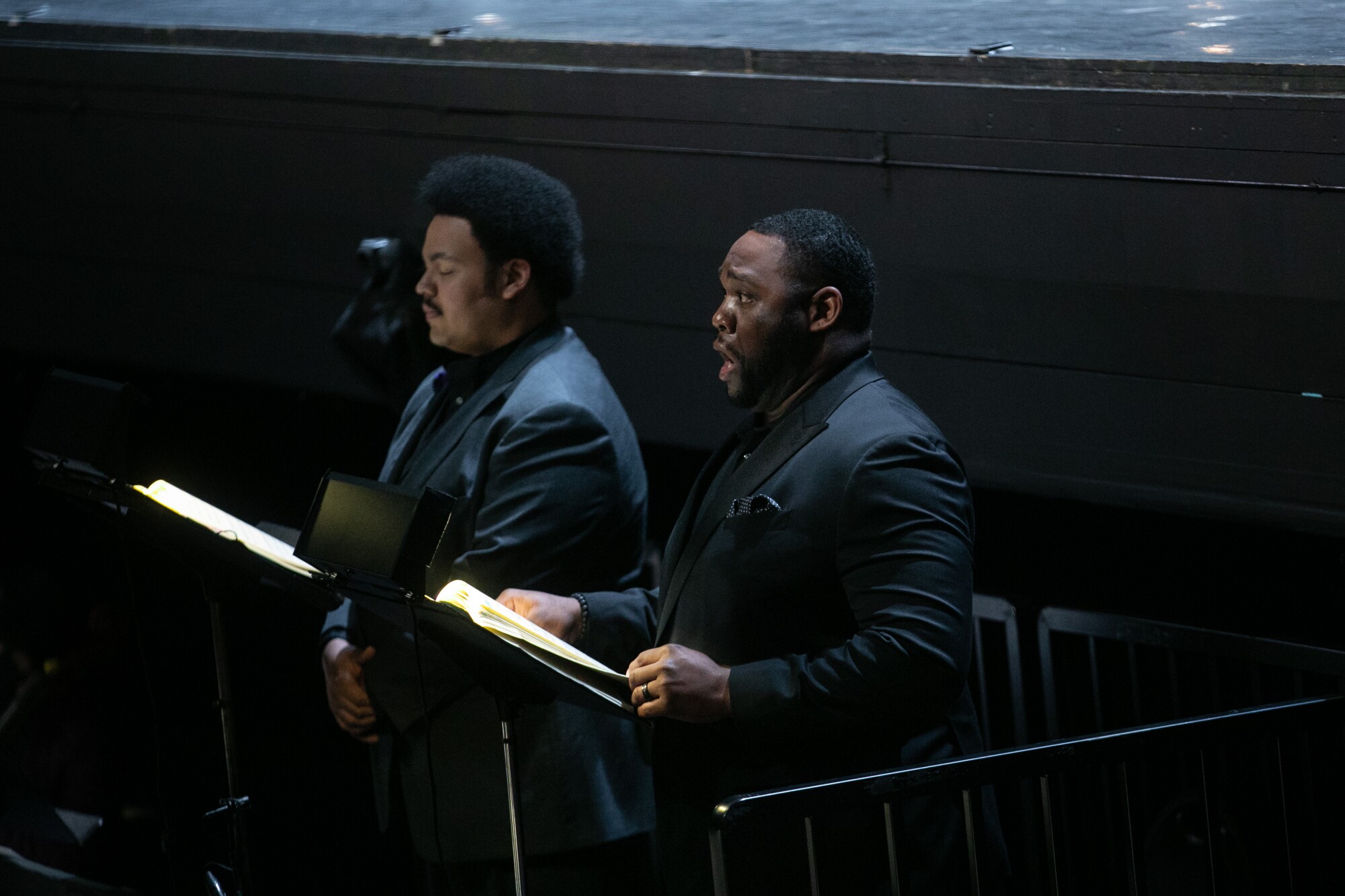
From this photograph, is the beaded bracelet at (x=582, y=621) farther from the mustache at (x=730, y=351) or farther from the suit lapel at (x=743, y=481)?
the mustache at (x=730, y=351)

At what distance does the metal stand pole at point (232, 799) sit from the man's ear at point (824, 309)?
1339 millimetres

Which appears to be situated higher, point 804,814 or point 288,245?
point 288,245

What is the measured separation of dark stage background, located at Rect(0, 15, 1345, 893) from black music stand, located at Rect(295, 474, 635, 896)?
897 millimetres

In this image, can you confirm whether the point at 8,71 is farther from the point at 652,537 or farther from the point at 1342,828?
the point at 1342,828

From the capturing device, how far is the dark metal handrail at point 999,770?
2035 mm

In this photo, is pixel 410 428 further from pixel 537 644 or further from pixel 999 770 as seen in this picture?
pixel 999 770

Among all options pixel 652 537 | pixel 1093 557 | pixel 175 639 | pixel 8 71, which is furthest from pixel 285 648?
pixel 1093 557

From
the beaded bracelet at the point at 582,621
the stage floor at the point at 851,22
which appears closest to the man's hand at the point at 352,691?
the beaded bracelet at the point at 582,621

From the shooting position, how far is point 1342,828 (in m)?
2.98

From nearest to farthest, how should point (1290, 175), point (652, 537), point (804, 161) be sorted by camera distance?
point (1290, 175) → point (804, 161) → point (652, 537)

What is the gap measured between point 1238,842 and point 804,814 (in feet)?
4.99

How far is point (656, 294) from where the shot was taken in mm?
3934

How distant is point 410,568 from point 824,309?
0.70 metres

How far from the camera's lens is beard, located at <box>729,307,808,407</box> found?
7.07 ft
